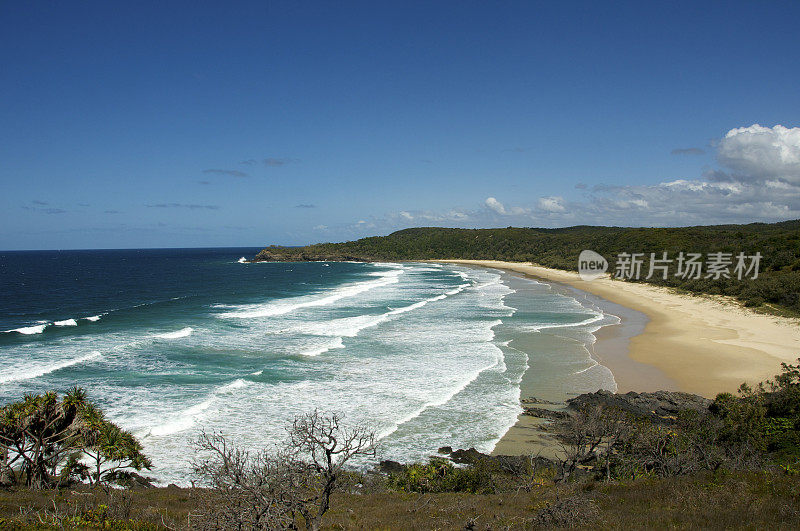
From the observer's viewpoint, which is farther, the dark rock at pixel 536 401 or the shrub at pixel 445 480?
the dark rock at pixel 536 401

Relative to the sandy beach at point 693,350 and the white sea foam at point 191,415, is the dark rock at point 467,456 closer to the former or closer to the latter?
the sandy beach at point 693,350

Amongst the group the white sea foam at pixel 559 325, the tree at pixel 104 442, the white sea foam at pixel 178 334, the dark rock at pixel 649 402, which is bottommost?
the dark rock at pixel 649 402

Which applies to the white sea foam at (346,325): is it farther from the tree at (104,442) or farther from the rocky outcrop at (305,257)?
the rocky outcrop at (305,257)

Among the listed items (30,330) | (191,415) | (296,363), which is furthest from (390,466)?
(30,330)

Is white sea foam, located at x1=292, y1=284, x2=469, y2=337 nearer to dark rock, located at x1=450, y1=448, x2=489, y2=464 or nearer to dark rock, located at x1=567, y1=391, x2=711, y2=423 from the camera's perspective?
dark rock, located at x1=567, y1=391, x2=711, y2=423

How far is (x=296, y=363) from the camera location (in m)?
26.1

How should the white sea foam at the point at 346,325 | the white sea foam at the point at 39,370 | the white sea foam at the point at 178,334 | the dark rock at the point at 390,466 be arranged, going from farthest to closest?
the white sea foam at the point at 346,325 < the white sea foam at the point at 178,334 < the white sea foam at the point at 39,370 < the dark rock at the point at 390,466

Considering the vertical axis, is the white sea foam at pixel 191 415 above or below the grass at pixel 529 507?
below

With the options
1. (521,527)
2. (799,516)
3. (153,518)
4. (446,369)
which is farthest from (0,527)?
(446,369)

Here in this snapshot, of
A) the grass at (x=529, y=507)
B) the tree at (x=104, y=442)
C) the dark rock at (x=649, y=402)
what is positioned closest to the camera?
the grass at (x=529, y=507)

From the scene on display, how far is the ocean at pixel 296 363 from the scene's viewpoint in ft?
59.4

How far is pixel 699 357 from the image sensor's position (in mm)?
26719

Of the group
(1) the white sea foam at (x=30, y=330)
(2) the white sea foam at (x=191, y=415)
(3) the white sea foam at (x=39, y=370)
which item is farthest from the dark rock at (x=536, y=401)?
(1) the white sea foam at (x=30, y=330)

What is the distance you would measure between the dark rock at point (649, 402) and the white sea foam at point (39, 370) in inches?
987
